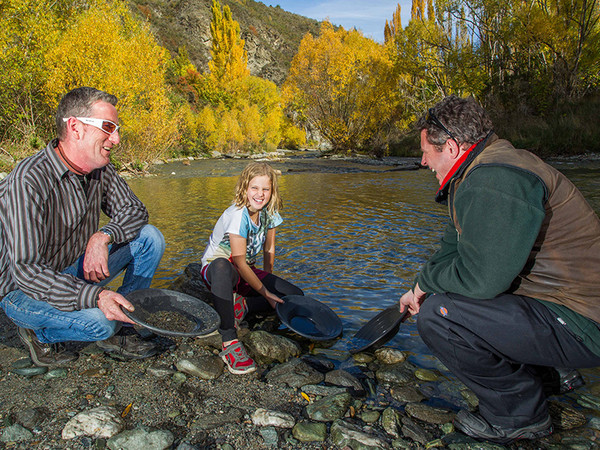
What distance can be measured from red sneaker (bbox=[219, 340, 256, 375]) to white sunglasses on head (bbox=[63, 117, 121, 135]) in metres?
1.65

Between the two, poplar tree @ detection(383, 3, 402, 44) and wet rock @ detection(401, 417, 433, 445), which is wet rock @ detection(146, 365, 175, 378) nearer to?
wet rock @ detection(401, 417, 433, 445)

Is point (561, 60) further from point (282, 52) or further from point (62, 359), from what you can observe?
point (282, 52)

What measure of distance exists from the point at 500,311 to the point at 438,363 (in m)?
1.10

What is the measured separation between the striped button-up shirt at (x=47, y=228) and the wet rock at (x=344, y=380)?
1.50 metres

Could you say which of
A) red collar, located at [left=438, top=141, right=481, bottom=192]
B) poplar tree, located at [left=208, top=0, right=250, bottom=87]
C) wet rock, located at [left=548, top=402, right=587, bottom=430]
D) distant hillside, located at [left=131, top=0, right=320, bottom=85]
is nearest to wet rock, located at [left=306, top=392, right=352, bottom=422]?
wet rock, located at [left=548, top=402, right=587, bottom=430]

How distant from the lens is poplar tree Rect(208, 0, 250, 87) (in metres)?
56.8

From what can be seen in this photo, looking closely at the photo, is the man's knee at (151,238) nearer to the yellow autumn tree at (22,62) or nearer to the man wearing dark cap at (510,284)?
the man wearing dark cap at (510,284)

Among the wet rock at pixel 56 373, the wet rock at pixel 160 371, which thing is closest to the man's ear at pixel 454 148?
the wet rock at pixel 160 371

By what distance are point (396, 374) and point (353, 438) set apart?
785 millimetres

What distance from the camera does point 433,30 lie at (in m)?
31.2

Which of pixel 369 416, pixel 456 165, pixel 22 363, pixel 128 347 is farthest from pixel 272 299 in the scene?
pixel 456 165

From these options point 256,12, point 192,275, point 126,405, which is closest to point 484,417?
point 126,405

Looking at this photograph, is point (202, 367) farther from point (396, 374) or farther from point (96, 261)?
point (396, 374)

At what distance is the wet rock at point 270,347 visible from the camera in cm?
306
